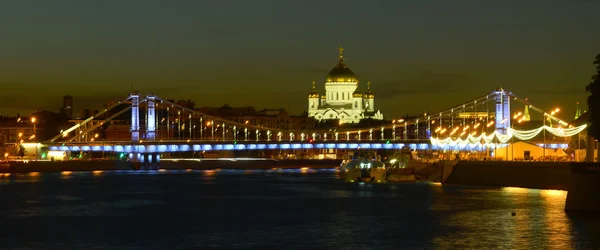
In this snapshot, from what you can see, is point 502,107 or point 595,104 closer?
point 595,104

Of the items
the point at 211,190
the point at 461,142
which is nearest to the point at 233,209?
the point at 211,190

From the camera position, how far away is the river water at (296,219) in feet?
139

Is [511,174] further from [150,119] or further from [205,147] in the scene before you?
[150,119]

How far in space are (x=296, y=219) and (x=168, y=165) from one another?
9127 centimetres

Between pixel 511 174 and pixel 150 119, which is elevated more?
pixel 150 119

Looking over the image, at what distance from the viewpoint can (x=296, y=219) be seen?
5181 cm

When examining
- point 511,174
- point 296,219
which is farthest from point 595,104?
point 511,174

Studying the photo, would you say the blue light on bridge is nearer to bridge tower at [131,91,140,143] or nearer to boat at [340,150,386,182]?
bridge tower at [131,91,140,143]

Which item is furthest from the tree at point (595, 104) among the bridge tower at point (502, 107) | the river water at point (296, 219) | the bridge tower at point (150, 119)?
the bridge tower at point (150, 119)

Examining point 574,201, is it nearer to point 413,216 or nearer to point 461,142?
point 413,216

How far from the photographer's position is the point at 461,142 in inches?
3959

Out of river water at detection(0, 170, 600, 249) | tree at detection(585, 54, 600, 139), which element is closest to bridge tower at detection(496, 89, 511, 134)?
river water at detection(0, 170, 600, 249)

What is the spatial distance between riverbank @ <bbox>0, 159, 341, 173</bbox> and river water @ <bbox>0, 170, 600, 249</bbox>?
43.4 m

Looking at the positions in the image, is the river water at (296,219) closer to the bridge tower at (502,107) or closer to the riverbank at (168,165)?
the bridge tower at (502,107)
